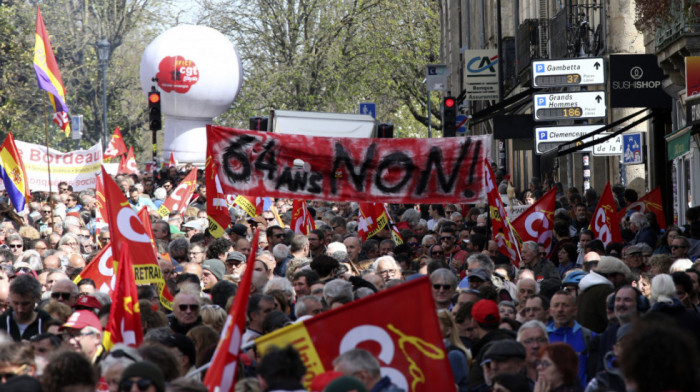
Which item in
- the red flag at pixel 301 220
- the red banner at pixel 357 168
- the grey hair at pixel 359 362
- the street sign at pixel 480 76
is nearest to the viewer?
the grey hair at pixel 359 362

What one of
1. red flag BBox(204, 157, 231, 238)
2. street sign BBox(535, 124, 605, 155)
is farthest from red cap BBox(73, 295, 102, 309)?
street sign BBox(535, 124, 605, 155)

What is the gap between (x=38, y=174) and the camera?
23500mm

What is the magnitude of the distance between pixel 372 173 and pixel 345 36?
36869 millimetres

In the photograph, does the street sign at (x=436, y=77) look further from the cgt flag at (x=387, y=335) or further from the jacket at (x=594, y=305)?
the cgt flag at (x=387, y=335)

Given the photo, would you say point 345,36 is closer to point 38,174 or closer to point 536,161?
point 536,161

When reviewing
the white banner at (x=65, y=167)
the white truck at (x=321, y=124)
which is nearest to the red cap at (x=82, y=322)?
the white banner at (x=65, y=167)

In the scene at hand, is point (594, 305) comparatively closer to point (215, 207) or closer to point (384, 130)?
point (215, 207)

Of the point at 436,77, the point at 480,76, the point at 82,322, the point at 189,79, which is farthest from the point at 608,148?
the point at 189,79

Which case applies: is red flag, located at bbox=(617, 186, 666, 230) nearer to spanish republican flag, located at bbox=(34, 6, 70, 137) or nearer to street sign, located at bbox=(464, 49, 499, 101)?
spanish republican flag, located at bbox=(34, 6, 70, 137)

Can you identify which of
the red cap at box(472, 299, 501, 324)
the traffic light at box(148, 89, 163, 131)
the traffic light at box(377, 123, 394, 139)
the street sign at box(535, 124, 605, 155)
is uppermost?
the traffic light at box(148, 89, 163, 131)

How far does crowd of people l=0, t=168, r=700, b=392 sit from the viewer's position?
592cm

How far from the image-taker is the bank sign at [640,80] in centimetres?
2098

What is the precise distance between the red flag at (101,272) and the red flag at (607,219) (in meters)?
6.00

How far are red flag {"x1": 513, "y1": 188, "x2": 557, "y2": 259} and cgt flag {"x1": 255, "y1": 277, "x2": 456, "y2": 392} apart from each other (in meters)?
8.27
